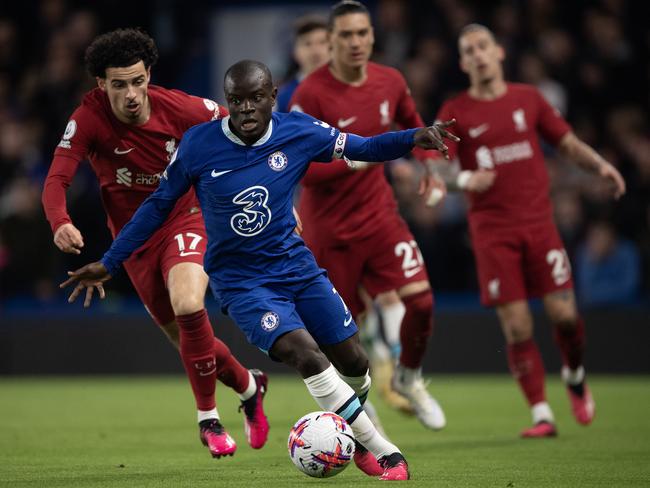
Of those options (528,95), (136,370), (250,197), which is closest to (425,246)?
(136,370)

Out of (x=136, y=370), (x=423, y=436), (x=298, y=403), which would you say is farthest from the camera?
(x=136, y=370)

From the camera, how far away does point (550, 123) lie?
992cm

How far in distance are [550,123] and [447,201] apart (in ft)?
17.5

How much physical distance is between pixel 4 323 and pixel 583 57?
7.85 m

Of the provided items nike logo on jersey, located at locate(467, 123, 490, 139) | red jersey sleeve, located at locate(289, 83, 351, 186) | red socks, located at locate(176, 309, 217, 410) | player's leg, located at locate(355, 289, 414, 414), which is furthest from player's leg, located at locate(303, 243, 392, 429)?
red socks, located at locate(176, 309, 217, 410)

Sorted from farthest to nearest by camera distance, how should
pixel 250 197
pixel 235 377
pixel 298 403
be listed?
pixel 298 403 → pixel 235 377 → pixel 250 197

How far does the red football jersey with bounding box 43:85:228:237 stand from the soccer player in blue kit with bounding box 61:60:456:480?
1054 mm

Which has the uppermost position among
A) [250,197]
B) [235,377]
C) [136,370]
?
[250,197]

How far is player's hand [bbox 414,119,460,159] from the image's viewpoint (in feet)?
21.5

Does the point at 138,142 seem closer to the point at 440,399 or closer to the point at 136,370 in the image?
the point at 440,399

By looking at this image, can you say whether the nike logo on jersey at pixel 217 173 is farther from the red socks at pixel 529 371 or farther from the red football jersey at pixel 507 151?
the red socks at pixel 529 371

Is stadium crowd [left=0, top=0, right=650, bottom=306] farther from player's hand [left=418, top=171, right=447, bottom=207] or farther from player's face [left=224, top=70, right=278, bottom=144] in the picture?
player's face [left=224, top=70, right=278, bottom=144]

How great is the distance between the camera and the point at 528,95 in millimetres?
9930

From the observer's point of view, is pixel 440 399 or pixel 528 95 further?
pixel 440 399
